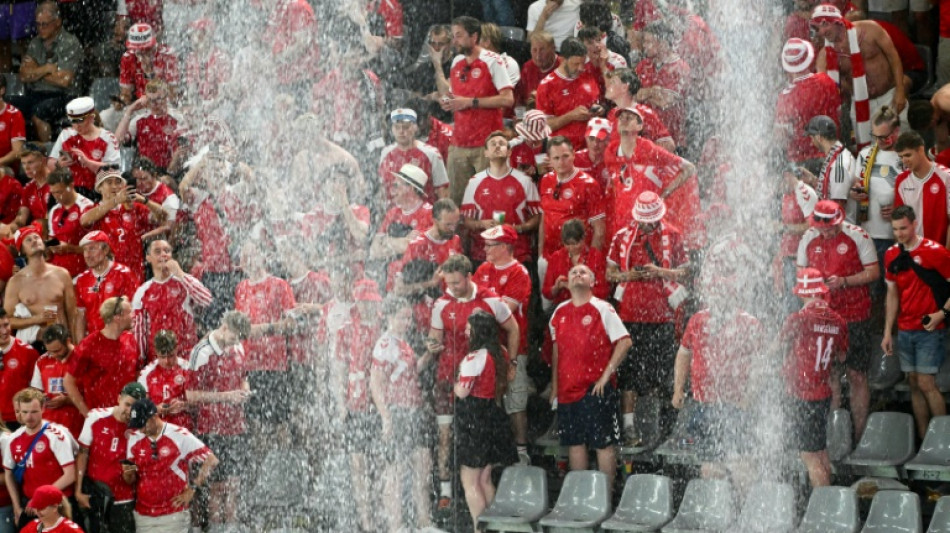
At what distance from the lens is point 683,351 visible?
12133 millimetres

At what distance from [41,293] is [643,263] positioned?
17.3 ft

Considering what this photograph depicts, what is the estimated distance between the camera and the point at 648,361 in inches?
492

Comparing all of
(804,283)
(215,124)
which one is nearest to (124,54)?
(215,124)

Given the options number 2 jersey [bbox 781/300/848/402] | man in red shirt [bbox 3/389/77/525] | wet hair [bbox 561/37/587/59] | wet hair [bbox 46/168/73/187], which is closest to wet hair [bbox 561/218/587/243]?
number 2 jersey [bbox 781/300/848/402]

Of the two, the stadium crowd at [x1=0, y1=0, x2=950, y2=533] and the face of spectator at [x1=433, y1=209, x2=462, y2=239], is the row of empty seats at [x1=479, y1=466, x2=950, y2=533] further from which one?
the face of spectator at [x1=433, y1=209, x2=462, y2=239]

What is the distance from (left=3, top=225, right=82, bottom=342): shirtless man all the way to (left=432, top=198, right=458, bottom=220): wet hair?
3.52 meters

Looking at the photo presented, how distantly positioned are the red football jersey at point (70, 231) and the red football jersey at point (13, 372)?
1.18 metres

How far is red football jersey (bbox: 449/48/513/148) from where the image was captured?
1427cm

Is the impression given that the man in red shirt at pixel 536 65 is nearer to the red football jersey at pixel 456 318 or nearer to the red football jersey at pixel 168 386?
the red football jersey at pixel 456 318

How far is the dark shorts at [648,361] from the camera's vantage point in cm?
1250

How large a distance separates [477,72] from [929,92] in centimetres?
370

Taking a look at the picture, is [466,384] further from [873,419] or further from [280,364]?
[873,419]

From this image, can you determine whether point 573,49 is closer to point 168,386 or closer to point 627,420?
point 627,420

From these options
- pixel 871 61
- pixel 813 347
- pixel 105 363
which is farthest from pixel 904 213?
pixel 105 363
